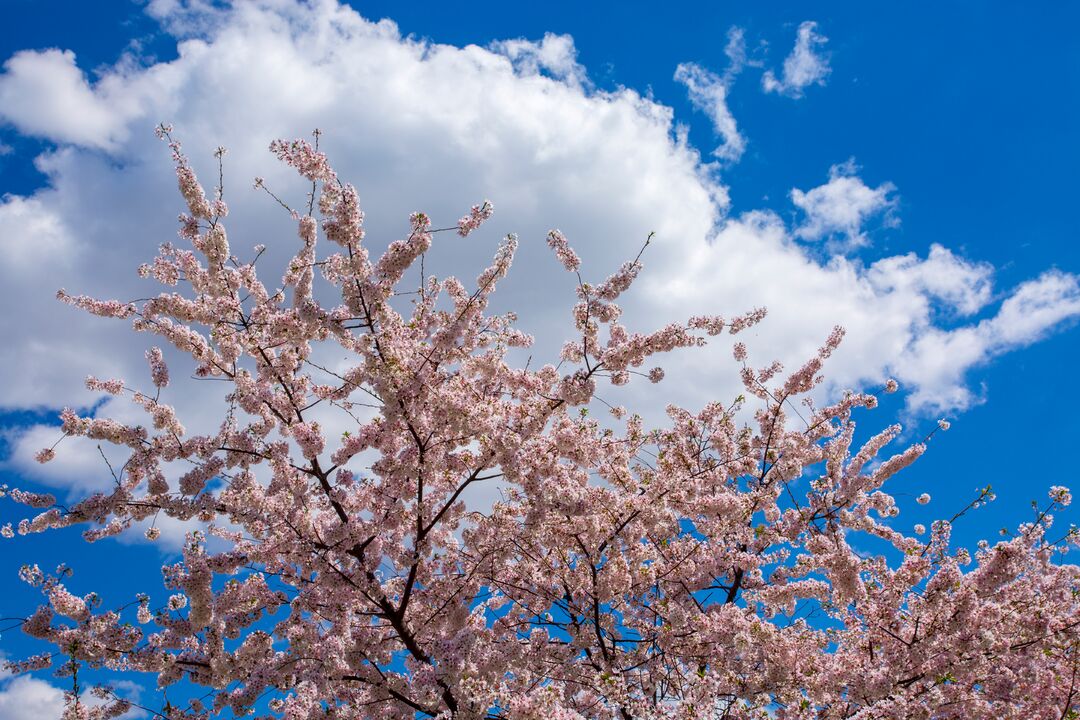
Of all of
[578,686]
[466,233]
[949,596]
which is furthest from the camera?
[578,686]

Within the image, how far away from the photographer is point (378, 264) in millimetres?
8547

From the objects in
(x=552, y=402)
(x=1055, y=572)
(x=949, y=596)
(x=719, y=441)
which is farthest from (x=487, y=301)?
(x=1055, y=572)

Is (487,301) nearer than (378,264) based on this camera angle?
No

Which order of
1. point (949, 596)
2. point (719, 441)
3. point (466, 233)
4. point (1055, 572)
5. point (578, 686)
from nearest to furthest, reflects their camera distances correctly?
1. point (949, 596)
2. point (466, 233)
3. point (1055, 572)
4. point (578, 686)
5. point (719, 441)

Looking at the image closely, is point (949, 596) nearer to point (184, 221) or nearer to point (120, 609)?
point (120, 609)

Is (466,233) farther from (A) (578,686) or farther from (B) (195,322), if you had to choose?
(A) (578,686)

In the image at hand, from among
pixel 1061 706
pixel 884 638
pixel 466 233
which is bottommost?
pixel 1061 706

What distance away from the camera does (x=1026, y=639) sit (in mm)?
9227

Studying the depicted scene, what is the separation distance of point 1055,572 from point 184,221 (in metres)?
13.0

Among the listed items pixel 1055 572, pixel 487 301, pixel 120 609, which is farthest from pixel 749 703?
pixel 120 609

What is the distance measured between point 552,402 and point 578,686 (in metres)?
4.77

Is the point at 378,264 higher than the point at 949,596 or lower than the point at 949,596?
higher

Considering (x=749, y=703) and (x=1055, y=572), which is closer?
(x=749, y=703)

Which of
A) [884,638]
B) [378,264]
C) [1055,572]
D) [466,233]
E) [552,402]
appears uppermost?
[466,233]
